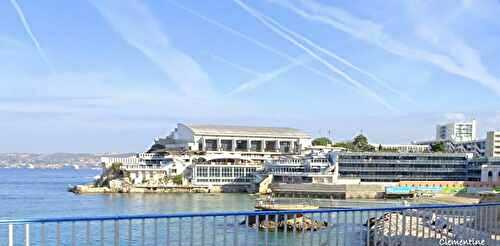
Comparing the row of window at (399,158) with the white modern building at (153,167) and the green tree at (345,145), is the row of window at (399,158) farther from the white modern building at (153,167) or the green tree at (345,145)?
the green tree at (345,145)

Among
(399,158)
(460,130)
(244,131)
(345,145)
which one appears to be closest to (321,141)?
(345,145)

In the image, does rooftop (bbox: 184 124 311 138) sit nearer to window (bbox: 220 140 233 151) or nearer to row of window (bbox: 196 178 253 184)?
window (bbox: 220 140 233 151)

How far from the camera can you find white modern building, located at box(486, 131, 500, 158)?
8038 cm

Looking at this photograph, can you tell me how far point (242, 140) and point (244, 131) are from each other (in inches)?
71.9

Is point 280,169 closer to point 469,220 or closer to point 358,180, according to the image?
point 358,180

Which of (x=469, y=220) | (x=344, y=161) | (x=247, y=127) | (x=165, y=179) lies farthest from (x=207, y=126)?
(x=469, y=220)

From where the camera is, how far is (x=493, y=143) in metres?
81.7

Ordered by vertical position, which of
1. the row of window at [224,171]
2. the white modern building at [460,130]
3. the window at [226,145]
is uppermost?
the white modern building at [460,130]

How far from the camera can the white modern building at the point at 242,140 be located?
3093 inches

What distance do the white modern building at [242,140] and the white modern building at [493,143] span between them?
2258 centimetres

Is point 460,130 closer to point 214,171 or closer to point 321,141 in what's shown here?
point 321,141

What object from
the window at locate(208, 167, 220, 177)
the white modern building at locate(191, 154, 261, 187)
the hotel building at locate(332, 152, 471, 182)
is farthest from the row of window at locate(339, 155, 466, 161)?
the window at locate(208, 167, 220, 177)

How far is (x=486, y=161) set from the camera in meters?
65.4

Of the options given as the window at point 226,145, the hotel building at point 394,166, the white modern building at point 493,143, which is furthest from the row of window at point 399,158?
the window at point 226,145
